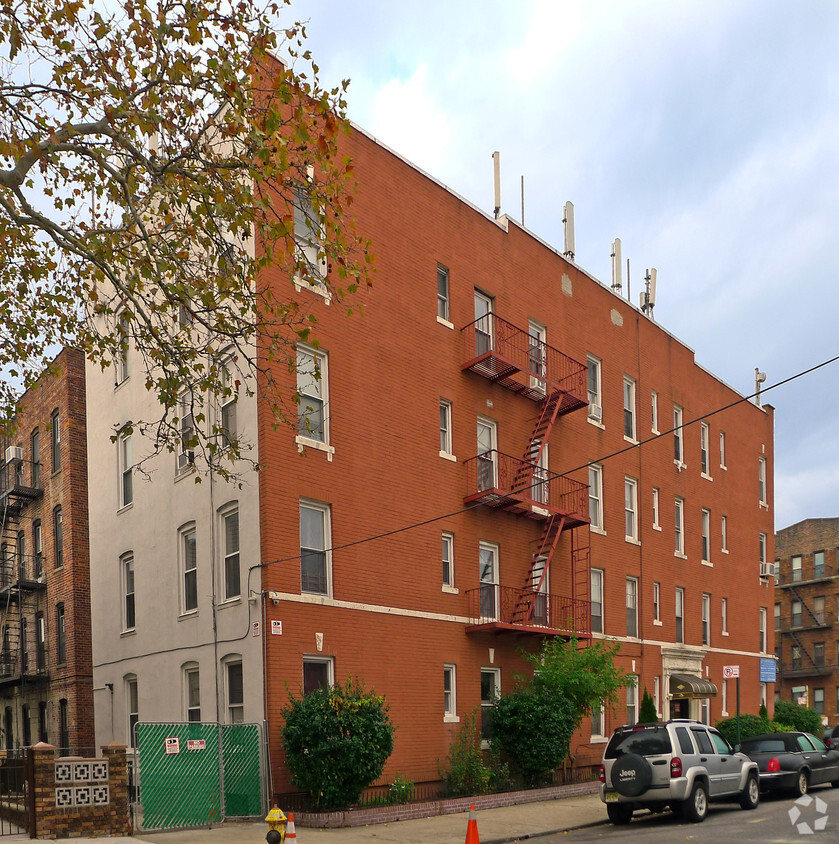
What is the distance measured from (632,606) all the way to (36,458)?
760 inches

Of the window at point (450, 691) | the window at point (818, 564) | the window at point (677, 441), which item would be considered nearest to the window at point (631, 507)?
the window at point (677, 441)

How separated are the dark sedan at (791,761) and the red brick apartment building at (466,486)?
17.6ft

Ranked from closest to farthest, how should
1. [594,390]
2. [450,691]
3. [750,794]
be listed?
[750,794], [450,691], [594,390]

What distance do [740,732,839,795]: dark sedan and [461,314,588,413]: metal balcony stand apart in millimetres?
9954

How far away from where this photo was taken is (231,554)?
72.0ft

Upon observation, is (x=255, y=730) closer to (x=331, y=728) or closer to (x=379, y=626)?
(x=331, y=728)

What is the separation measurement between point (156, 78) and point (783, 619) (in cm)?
6678

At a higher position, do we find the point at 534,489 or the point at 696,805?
the point at 534,489

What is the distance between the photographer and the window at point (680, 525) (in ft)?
119

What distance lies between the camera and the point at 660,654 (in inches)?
1330

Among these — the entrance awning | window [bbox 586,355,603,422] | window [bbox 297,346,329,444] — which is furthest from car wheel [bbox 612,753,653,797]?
the entrance awning

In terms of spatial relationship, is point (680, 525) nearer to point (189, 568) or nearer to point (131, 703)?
point (189, 568)

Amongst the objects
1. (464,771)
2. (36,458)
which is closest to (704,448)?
(464,771)

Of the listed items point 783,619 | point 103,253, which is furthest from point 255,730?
point 783,619
